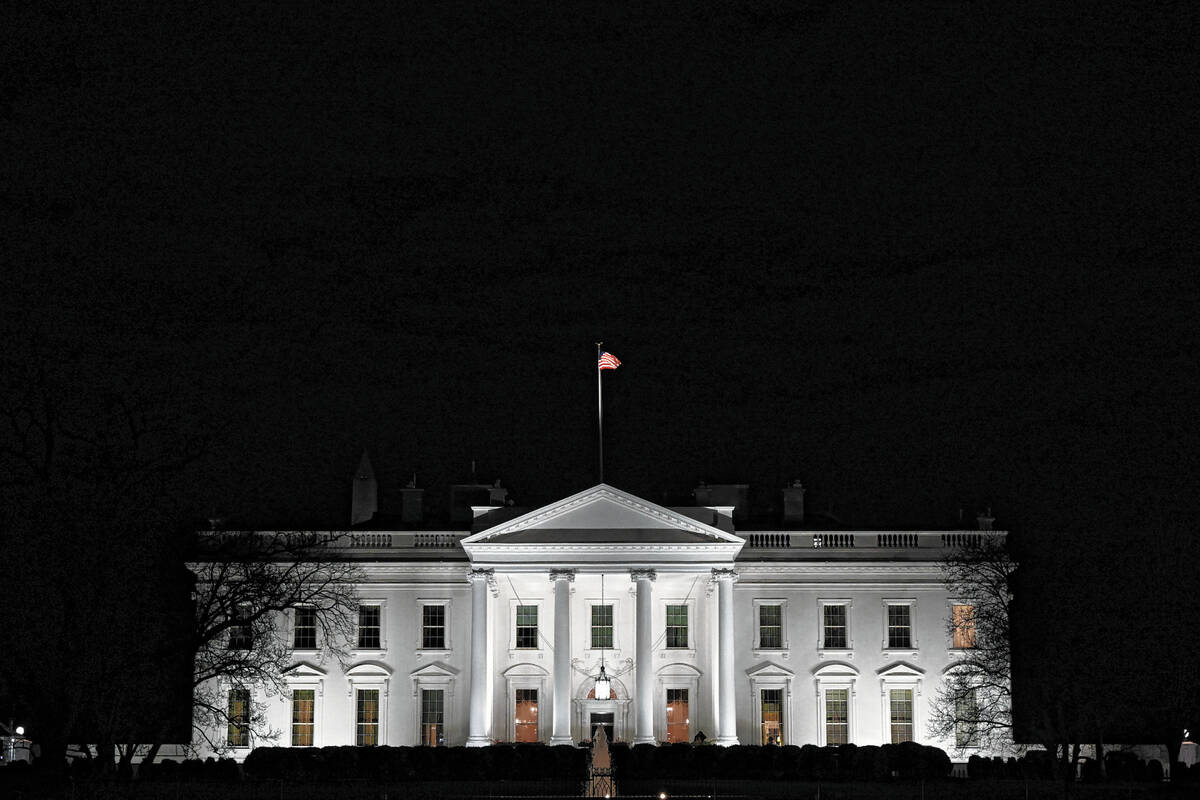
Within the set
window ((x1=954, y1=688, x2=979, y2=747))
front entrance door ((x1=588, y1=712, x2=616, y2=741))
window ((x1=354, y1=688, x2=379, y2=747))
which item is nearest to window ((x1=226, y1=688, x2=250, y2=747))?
window ((x1=354, y1=688, x2=379, y2=747))

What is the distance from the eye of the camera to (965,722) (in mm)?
52844

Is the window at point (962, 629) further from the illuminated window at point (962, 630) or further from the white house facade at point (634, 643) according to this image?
the white house facade at point (634, 643)

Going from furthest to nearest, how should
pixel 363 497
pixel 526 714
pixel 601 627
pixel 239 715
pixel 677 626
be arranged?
pixel 363 497, pixel 677 626, pixel 601 627, pixel 526 714, pixel 239 715

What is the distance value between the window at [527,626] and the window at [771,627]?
28.1 feet

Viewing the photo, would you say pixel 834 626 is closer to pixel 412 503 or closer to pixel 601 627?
pixel 601 627

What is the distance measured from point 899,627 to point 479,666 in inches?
634

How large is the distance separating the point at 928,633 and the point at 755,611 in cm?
659

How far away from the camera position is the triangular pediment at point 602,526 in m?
56.5

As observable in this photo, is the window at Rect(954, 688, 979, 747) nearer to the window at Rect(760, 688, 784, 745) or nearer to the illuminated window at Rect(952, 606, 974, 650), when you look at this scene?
the illuminated window at Rect(952, 606, 974, 650)

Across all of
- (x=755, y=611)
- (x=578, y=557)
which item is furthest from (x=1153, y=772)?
(x=578, y=557)

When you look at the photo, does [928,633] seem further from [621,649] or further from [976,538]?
[621,649]

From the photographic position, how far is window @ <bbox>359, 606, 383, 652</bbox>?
59406mm

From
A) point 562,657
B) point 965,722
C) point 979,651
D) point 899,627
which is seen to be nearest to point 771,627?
point 899,627

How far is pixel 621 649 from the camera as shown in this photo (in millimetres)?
58875
